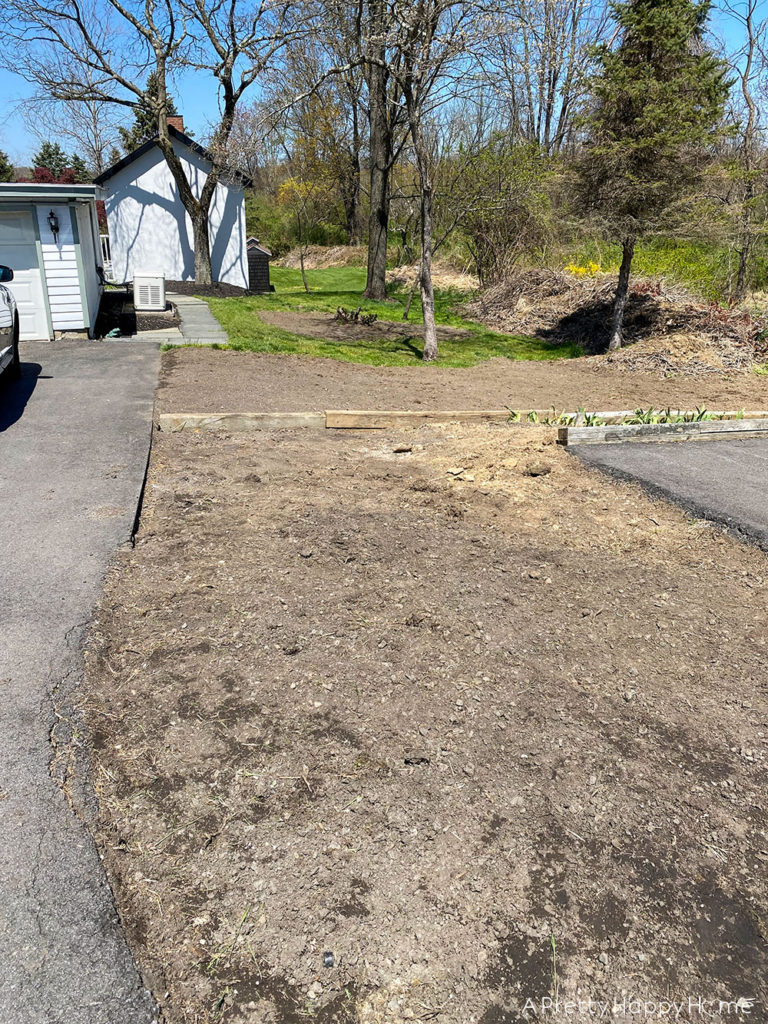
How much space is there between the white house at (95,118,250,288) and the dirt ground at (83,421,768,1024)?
1881cm

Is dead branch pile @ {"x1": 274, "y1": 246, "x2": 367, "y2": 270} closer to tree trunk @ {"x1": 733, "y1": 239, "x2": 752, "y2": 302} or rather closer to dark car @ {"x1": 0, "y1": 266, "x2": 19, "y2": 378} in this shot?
tree trunk @ {"x1": 733, "y1": 239, "x2": 752, "y2": 302}

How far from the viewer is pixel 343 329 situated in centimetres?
1550

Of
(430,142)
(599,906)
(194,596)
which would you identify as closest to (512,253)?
(430,142)

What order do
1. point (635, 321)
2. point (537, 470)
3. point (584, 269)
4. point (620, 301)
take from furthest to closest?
point (584, 269) < point (635, 321) < point (620, 301) < point (537, 470)

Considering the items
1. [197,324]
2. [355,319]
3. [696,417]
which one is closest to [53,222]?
[197,324]

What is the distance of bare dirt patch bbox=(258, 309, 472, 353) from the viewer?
14695 millimetres

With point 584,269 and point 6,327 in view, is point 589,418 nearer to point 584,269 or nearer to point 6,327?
point 6,327

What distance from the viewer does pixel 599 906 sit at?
2.17 meters

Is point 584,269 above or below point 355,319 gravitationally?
above

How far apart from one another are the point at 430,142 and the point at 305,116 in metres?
6.82

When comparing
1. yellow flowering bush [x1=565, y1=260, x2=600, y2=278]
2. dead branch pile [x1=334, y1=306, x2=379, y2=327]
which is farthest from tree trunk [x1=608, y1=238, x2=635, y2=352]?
dead branch pile [x1=334, y1=306, x2=379, y2=327]

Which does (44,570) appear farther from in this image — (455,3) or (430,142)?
(430,142)

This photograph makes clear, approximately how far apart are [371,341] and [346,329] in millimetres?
1611

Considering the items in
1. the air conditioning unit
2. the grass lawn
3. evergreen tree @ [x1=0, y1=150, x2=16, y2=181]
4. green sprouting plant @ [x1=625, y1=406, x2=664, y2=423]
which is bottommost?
green sprouting plant @ [x1=625, y1=406, x2=664, y2=423]
